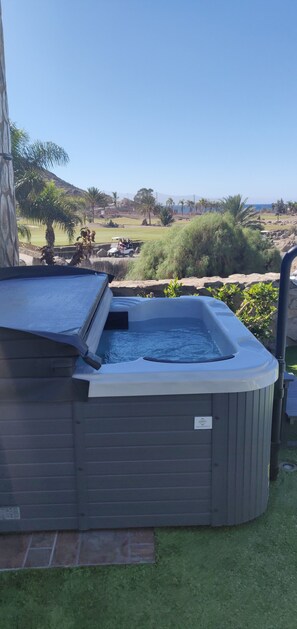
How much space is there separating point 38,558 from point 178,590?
78 cm

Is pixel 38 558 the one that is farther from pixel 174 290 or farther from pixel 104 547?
pixel 174 290

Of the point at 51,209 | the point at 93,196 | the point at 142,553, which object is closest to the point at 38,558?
the point at 142,553

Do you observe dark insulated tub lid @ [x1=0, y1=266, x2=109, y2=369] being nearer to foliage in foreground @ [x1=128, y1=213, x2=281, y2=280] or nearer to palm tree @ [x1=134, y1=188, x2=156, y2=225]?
foliage in foreground @ [x1=128, y1=213, x2=281, y2=280]

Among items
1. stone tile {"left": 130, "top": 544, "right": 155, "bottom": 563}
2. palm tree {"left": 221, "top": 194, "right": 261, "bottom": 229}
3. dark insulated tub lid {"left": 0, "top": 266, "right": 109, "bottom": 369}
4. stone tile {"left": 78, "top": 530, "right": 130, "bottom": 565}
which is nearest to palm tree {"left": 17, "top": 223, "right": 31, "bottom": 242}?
palm tree {"left": 221, "top": 194, "right": 261, "bottom": 229}

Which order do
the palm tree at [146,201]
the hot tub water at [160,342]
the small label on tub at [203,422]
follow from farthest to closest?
the palm tree at [146,201] → the hot tub water at [160,342] → the small label on tub at [203,422]

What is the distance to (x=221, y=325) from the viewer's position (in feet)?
12.1

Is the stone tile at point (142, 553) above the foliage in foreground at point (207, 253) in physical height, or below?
below

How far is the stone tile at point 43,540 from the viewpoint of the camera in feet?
8.03

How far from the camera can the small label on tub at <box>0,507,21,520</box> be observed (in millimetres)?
2506

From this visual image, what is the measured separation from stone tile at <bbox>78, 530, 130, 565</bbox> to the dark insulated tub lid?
101 cm

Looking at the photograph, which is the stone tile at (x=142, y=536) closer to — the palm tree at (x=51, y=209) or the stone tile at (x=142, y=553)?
Result: the stone tile at (x=142, y=553)

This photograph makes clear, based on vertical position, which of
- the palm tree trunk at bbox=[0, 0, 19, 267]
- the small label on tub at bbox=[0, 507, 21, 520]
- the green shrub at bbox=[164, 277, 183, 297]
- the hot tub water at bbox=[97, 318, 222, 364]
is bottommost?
the small label on tub at bbox=[0, 507, 21, 520]

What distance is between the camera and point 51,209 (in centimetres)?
1683

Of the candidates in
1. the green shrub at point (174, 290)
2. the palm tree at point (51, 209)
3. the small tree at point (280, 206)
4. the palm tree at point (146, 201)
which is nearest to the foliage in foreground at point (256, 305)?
the green shrub at point (174, 290)
